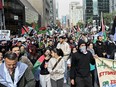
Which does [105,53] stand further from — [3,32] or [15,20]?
[15,20]

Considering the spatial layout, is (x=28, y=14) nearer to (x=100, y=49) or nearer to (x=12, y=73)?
(x=100, y=49)

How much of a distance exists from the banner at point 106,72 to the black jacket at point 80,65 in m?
0.25

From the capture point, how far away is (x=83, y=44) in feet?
27.7

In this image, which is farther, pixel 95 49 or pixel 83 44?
pixel 95 49

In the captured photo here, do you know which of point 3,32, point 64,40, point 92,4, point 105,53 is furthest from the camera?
point 92,4

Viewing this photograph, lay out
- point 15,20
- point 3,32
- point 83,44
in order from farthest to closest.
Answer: point 15,20 → point 3,32 → point 83,44

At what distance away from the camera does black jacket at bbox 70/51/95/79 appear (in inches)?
331

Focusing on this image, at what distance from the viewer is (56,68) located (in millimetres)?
9203

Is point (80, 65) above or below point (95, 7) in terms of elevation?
below

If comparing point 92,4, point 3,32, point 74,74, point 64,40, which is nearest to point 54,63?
point 74,74

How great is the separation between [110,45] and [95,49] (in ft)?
2.24


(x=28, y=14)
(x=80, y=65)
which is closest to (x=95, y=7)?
(x=28, y=14)

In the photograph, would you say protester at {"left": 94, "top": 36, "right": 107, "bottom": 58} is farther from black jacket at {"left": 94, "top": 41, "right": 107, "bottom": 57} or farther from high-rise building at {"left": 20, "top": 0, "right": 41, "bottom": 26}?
high-rise building at {"left": 20, "top": 0, "right": 41, "bottom": 26}

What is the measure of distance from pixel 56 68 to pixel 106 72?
1.46m
